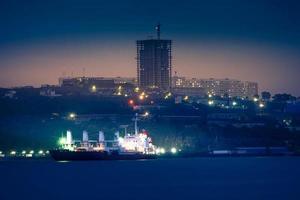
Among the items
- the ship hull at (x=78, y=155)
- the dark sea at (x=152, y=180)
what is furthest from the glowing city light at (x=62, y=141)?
the ship hull at (x=78, y=155)

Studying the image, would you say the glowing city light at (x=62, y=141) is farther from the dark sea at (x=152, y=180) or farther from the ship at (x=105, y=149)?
the dark sea at (x=152, y=180)

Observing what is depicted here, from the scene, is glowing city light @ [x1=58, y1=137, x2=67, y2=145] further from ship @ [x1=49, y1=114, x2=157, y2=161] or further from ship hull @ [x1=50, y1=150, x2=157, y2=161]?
ship hull @ [x1=50, y1=150, x2=157, y2=161]

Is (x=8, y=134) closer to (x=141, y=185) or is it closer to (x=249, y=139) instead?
(x=249, y=139)

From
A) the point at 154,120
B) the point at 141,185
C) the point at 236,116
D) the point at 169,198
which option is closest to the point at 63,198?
the point at 169,198

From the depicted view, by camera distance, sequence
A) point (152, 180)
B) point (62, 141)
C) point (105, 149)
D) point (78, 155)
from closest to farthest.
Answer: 1. point (152, 180)
2. point (78, 155)
3. point (105, 149)
4. point (62, 141)

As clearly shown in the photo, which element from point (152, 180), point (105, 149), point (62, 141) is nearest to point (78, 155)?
point (105, 149)

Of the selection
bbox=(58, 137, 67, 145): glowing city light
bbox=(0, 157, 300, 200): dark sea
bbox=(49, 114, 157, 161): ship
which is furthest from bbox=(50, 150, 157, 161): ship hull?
bbox=(58, 137, 67, 145): glowing city light

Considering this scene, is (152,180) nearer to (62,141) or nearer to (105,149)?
A: (105,149)
